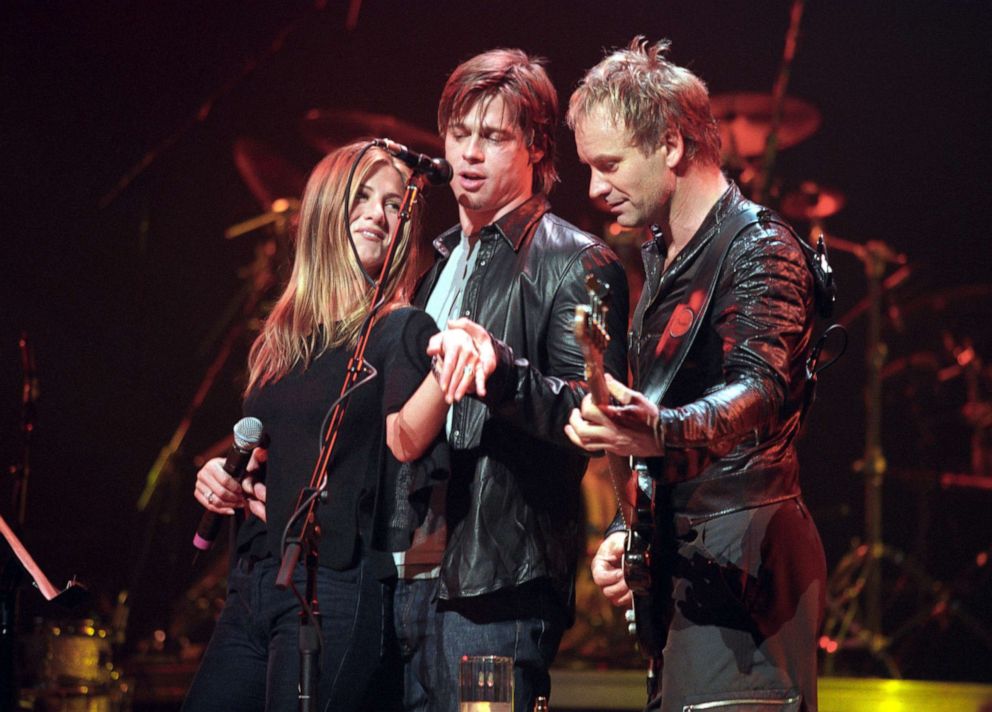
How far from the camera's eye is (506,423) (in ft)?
8.27

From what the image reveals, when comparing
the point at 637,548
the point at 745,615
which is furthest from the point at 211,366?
the point at 745,615

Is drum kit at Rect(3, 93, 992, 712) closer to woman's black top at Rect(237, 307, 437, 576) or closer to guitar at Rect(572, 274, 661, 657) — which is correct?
woman's black top at Rect(237, 307, 437, 576)

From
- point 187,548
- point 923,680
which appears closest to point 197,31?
point 187,548

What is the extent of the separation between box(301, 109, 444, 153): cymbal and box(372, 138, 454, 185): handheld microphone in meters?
3.36

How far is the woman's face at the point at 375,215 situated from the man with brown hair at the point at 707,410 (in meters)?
0.68

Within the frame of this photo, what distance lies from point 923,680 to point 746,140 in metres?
2.75

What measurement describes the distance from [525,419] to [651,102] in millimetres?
670

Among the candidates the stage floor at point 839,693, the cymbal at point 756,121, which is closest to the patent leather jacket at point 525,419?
the stage floor at point 839,693

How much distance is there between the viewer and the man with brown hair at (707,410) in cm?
186

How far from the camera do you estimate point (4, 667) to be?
3041 mm

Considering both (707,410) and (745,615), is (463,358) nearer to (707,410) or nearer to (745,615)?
(707,410)

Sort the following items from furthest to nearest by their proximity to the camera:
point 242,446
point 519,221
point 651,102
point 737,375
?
point 519,221 < point 242,446 < point 651,102 < point 737,375

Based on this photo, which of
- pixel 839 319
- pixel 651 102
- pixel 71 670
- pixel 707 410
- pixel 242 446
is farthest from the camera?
pixel 839 319

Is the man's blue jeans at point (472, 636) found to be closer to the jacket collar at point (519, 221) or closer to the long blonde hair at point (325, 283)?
the long blonde hair at point (325, 283)
